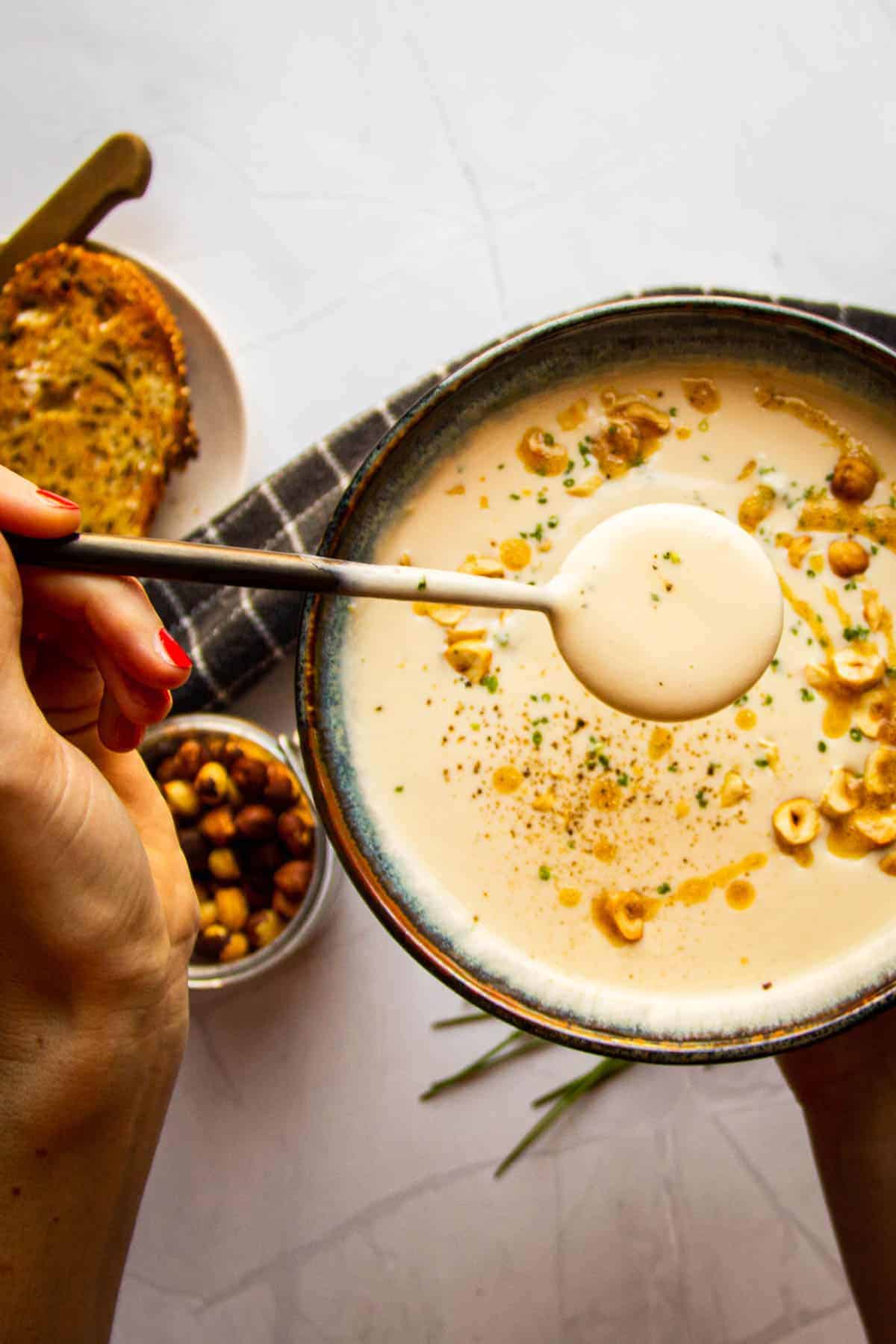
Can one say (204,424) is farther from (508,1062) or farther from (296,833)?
(508,1062)

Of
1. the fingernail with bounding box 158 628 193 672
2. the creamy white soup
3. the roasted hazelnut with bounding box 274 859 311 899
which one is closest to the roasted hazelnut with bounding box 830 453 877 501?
the creamy white soup

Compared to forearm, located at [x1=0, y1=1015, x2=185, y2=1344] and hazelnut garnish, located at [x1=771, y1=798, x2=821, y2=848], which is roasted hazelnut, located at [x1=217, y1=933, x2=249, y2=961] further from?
hazelnut garnish, located at [x1=771, y1=798, x2=821, y2=848]

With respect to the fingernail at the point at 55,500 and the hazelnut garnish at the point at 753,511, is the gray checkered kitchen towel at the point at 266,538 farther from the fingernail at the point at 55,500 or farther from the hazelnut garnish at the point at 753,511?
the fingernail at the point at 55,500

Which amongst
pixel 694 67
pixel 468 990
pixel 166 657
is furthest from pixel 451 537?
pixel 694 67

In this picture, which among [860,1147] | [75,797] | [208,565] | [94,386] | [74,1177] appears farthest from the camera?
[94,386]

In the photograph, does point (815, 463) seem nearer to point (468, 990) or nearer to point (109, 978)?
point (468, 990)

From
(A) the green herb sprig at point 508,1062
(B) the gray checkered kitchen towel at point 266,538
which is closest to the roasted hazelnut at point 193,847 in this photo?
(B) the gray checkered kitchen towel at point 266,538

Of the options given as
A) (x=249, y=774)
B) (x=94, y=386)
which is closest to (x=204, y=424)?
(x=94, y=386)

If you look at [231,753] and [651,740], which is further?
[231,753]
